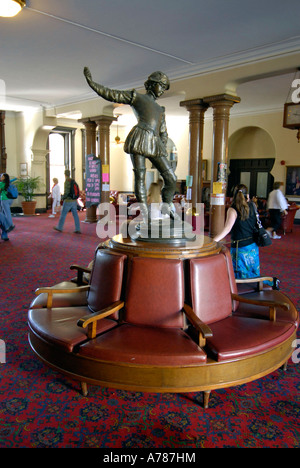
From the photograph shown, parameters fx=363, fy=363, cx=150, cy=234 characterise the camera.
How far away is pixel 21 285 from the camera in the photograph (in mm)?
4859

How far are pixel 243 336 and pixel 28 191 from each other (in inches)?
484

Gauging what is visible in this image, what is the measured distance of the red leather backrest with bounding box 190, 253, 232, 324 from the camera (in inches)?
108

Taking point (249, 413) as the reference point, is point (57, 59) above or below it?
above

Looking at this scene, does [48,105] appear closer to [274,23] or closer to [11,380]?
[274,23]

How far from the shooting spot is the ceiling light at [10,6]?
442cm

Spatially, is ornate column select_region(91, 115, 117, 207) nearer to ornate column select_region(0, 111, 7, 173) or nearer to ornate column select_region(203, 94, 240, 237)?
ornate column select_region(203, 94, 240, 237)

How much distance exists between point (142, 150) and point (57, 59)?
5164mm

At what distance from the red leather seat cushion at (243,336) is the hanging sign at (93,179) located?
312 inches

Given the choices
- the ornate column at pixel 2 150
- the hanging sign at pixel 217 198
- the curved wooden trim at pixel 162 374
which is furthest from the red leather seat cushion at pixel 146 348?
the ornate column at pixel 2 150

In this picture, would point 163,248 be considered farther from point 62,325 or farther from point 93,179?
point 93,179

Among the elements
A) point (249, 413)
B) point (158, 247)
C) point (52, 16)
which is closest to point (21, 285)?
point (158, 247)

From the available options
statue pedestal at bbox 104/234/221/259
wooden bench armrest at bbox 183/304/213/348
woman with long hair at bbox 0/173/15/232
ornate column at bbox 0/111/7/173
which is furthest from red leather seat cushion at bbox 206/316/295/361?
ornate column at bbox 0/111/7/173

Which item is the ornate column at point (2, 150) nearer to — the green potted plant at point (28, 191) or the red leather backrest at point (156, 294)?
the green potted plant at point (28, 191)

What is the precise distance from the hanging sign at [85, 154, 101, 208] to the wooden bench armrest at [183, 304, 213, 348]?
7967 mm
